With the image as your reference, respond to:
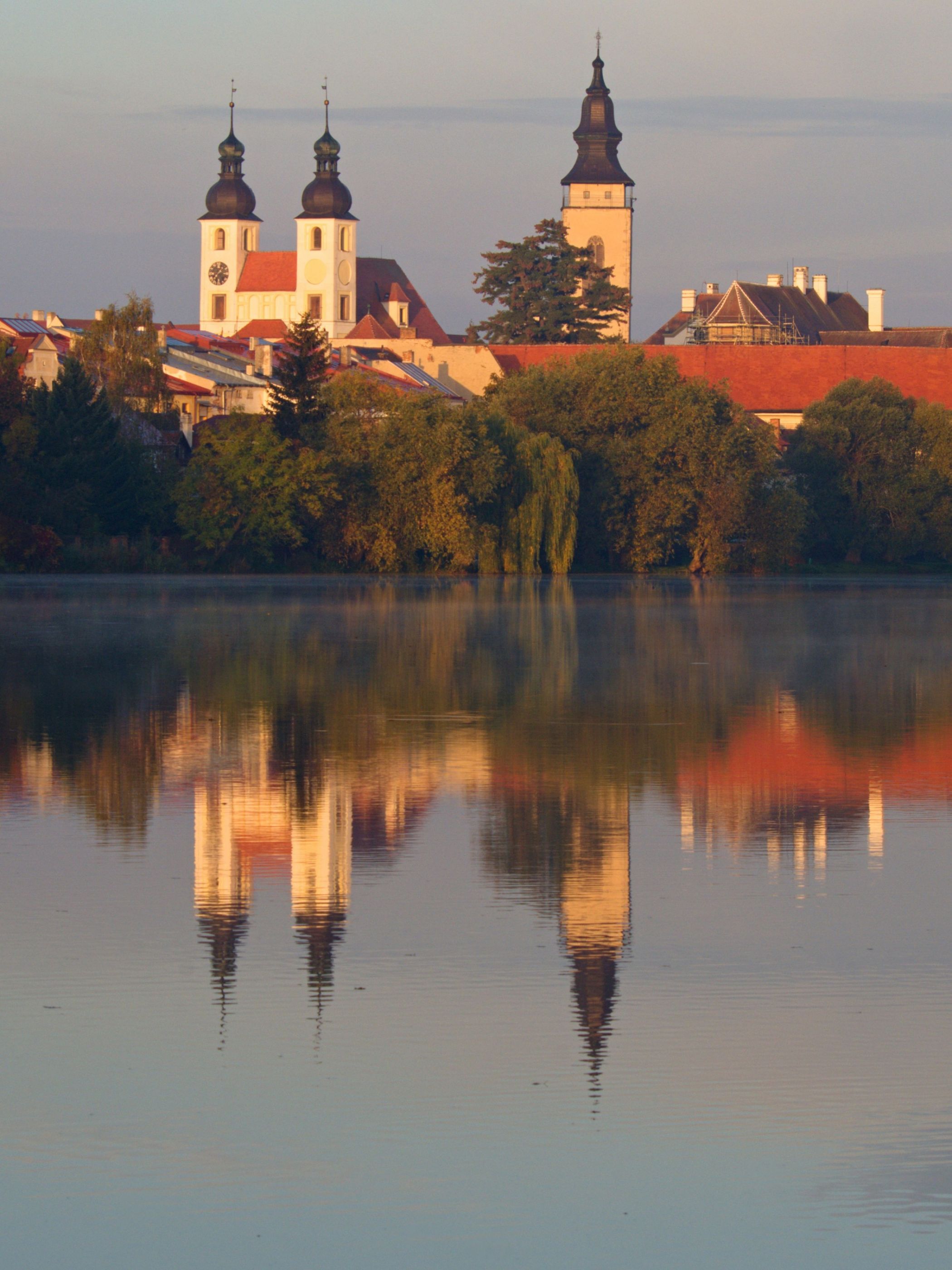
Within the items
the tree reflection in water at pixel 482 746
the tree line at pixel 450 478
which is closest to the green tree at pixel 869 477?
the tree line at pixel 450 478

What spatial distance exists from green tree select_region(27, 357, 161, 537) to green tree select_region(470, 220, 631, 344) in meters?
51.5

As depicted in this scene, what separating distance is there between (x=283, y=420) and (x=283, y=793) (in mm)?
52614

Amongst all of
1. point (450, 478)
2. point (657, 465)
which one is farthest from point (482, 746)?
point (657, 465)

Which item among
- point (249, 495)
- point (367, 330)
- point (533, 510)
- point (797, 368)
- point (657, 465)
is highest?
point (367, 330)

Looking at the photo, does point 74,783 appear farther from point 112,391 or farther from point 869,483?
point 869,483

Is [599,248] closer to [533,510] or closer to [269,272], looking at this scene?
[269,272]

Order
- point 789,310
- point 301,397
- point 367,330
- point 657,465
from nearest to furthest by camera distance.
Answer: point 301,397
point 657,465
point 367,330
point 789,310

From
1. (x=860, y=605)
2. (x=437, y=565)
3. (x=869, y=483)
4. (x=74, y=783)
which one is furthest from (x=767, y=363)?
(x=74, y=783)

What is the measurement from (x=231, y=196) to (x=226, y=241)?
3.74 meters

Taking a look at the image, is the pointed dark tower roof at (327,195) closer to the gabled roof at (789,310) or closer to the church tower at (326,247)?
the church tower at (326,247)

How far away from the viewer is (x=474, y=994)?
6.80 metres

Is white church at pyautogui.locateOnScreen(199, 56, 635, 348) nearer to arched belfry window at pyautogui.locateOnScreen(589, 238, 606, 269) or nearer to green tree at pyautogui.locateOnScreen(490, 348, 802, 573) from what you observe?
arched belfry window at pyautogui.locateOnScreen(589, 238, 606, 269)

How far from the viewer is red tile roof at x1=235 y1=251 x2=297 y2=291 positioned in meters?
151

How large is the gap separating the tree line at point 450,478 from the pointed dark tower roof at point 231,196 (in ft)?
284
